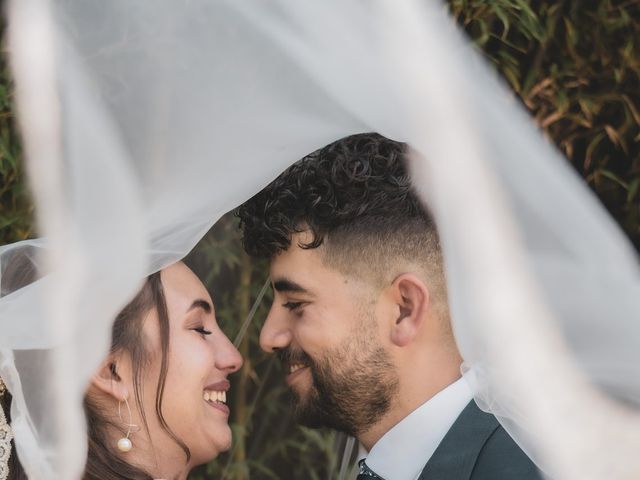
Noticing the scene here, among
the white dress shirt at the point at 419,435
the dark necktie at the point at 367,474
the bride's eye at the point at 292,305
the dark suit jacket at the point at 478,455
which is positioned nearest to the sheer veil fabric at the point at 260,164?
the dark suit jacket at the point at 478,455

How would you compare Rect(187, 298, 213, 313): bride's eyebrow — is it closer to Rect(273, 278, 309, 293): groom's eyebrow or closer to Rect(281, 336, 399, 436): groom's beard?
Rect(273, 278, 309, 293): groom's eyebrow

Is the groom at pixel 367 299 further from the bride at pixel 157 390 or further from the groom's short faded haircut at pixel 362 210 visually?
the bride at pixel 157 390

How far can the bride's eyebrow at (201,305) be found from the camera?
2408 millimetres

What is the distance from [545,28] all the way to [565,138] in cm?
34

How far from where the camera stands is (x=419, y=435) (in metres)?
2.25

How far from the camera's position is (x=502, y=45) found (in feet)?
10.5

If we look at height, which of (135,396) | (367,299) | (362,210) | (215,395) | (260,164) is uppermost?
(260,164)

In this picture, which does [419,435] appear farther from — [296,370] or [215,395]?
[215,395]

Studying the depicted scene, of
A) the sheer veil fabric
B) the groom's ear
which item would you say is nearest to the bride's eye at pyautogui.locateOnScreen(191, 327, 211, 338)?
the groom's ear

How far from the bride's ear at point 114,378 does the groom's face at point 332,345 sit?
0.39m

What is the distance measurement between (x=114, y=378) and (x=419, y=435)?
2.24 feet

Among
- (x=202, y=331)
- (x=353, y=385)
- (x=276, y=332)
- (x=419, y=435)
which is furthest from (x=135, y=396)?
(x=419, y=435)

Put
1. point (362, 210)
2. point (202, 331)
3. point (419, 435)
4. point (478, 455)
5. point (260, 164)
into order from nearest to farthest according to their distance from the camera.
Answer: point (260, 164) → point (478, 455) → point (419, 435) → point (362, 210) → point (202, 331)

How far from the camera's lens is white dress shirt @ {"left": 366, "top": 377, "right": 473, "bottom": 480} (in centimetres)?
223
